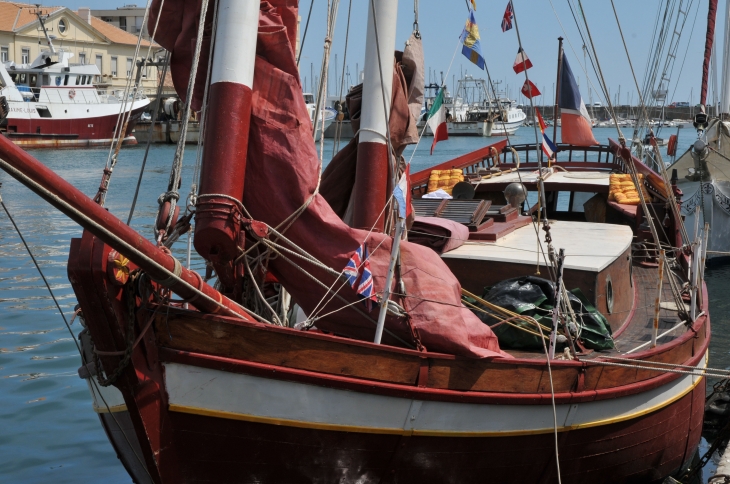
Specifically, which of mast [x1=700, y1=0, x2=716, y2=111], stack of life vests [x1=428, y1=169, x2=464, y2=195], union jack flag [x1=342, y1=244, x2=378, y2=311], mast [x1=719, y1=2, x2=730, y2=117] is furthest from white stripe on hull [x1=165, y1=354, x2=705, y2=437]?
mast [x1=719, y1=2, x2=730, y2=117]

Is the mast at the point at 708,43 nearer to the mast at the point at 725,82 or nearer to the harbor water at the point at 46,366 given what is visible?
the mast at the point at 725,82

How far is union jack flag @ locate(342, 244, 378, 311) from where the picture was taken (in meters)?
5.89

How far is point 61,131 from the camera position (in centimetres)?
5903

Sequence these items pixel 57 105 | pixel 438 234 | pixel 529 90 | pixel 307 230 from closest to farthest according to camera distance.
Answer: pixel 307 230
pixel 438 234
pixel 529 90
pixel 57 105

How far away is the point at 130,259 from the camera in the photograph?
4922 millimetres

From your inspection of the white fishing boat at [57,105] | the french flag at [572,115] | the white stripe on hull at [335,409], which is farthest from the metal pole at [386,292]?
the white fishing boat at [57,105]

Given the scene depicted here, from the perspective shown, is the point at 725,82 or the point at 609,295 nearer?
the point at 609,295

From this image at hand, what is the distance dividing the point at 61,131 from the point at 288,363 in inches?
2269

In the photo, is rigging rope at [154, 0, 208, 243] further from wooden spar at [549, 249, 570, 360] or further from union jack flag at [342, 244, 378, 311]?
wooden spar at [549, 249, 570, 360]

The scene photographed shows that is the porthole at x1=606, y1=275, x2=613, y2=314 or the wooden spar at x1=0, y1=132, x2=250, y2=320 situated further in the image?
the porthole at x1=606, y1=275, x2=613, y2=314

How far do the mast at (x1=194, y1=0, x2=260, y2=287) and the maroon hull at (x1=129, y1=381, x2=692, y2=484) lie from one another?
118cm

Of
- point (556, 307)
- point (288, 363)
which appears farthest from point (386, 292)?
point (556, 307)

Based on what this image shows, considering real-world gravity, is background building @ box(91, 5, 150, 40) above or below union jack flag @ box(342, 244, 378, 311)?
above

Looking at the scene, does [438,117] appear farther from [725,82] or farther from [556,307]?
[725,82]
